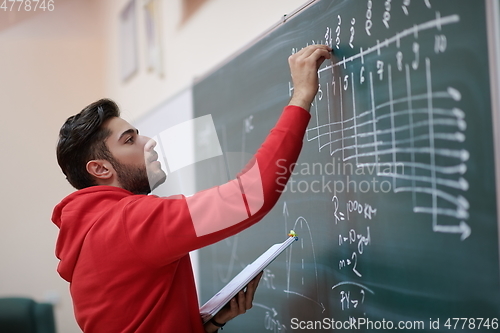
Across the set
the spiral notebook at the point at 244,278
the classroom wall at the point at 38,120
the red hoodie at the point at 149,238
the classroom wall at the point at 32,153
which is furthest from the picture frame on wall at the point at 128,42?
the spiral notebook at the point at 244,278

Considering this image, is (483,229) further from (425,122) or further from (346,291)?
(346,291)

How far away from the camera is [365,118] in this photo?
116 centimetres

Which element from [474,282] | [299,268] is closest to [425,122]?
[474,282]

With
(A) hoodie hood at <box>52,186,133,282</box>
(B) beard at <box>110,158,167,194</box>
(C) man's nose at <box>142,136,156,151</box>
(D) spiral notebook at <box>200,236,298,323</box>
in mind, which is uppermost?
(C) man's nose at <box>142,136,156,151</box>

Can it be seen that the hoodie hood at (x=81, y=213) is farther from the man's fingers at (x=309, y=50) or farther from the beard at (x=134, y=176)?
the man's fingers at (x=309, y=50)

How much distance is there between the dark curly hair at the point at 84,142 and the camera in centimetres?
133

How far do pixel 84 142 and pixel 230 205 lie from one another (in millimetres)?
509

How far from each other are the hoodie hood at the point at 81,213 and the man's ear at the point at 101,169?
7cm

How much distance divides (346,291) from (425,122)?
0.47m

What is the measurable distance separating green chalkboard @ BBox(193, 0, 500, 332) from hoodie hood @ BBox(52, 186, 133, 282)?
0.53 metres

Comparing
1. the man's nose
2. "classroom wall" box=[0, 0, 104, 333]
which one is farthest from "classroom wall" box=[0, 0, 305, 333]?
the man's nose

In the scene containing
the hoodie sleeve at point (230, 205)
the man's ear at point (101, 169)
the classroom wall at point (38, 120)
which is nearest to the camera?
Answer: the hoodie sleeve at point (230, 205)

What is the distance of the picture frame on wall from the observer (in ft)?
10.2

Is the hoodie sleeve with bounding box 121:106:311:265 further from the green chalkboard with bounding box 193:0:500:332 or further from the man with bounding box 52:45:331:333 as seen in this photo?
the green chalkboard with bounding box 193:0:500:332
